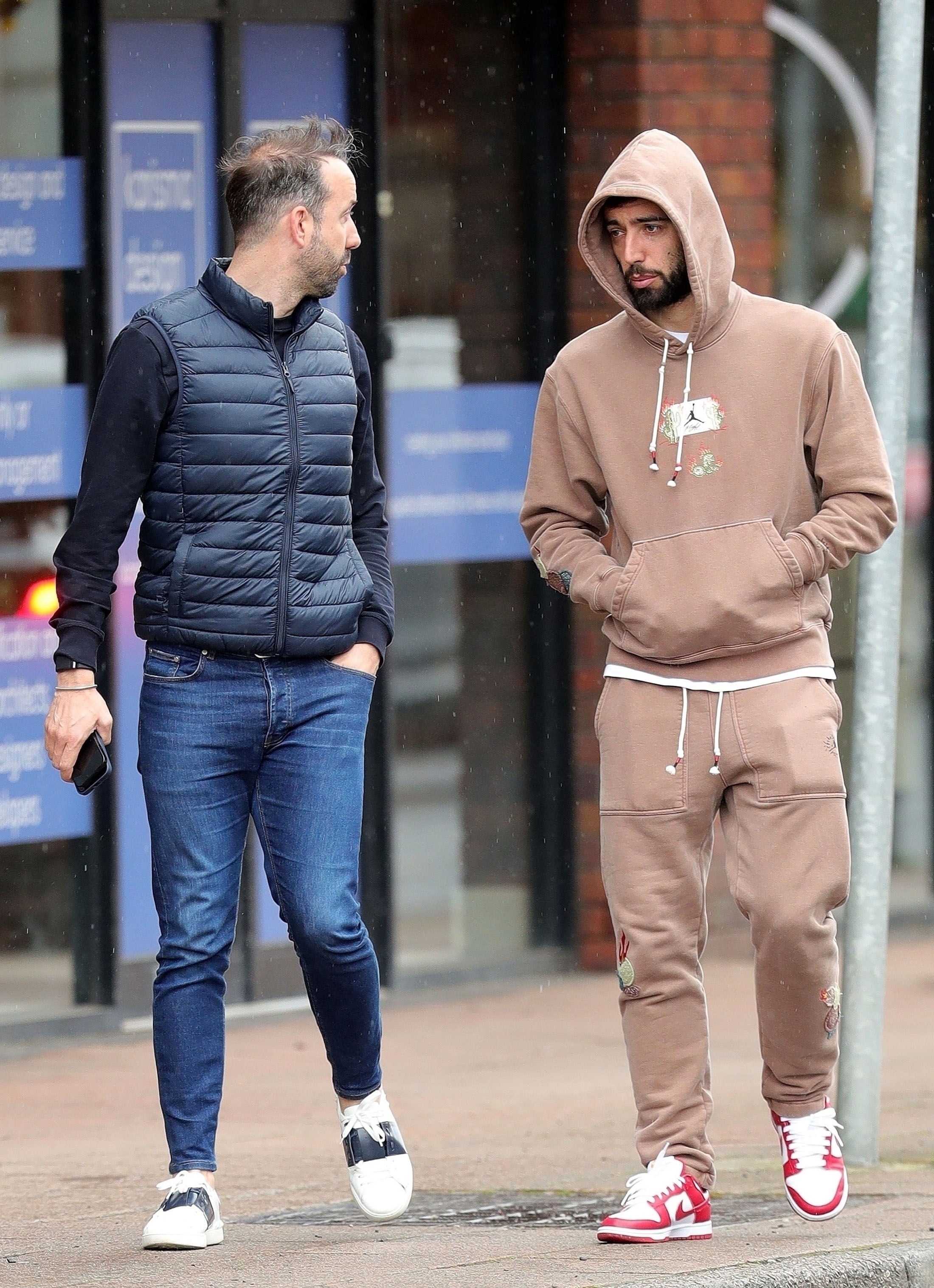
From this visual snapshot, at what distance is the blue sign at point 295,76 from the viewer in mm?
7582

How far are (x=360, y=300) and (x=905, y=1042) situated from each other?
289 centimetres

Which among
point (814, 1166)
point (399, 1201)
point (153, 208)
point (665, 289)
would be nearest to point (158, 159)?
point (153, 208)

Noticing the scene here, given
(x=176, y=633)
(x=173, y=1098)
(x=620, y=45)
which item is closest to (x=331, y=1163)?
(x=173, y=1098)

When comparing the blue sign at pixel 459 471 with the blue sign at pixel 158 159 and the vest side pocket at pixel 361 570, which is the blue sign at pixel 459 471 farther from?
the vest side pocket at pixel 361 570

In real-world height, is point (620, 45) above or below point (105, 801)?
above

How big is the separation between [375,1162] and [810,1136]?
2.72 ft

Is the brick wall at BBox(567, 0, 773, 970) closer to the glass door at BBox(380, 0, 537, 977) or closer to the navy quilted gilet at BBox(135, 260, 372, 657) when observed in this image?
the glass door at BBox(380, 0, 537, 977)

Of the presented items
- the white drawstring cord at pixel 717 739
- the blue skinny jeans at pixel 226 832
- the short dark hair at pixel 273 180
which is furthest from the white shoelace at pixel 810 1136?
the short dark hair at pixel 273 180

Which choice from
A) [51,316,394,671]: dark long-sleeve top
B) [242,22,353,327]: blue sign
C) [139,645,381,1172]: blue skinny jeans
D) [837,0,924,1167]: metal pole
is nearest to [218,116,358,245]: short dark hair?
[51,316,394,671]: dark long-sleeve top

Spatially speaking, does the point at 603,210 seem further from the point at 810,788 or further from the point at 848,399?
the point at 810,788

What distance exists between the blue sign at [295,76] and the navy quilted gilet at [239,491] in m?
3.14

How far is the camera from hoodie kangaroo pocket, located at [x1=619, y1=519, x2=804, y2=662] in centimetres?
450

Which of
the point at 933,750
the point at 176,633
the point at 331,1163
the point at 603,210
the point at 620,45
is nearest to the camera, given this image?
the point at 176,633

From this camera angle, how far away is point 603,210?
15.8ft
